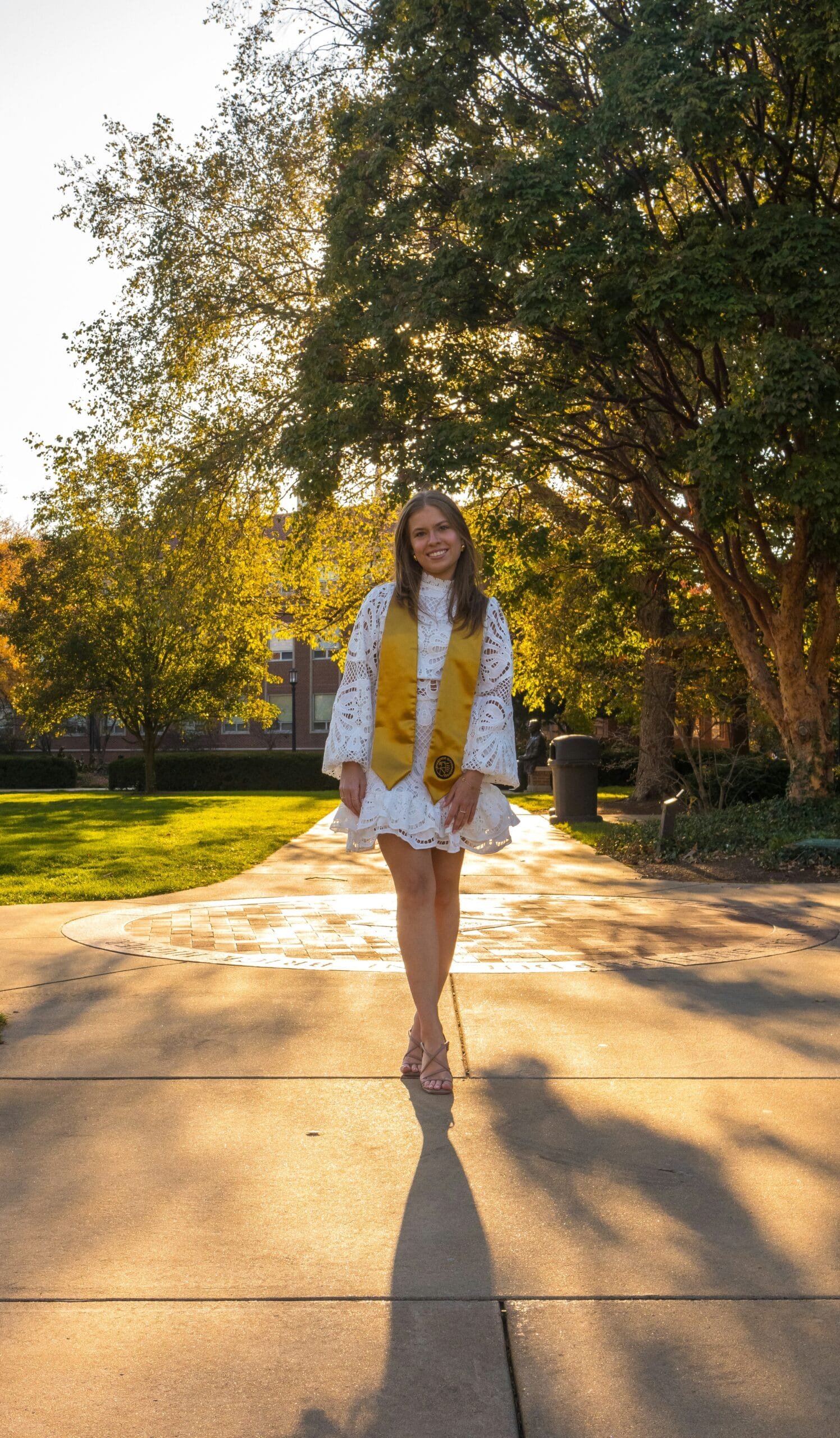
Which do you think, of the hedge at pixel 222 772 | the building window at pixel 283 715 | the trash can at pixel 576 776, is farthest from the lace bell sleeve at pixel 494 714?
the building window at pixel 283 715

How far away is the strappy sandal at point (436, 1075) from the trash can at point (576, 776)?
15.1 metres

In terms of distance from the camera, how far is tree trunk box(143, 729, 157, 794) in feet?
110

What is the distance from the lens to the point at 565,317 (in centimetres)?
1294

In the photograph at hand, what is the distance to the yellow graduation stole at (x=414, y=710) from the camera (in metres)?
4.34

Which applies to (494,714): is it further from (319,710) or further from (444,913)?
(319,710)

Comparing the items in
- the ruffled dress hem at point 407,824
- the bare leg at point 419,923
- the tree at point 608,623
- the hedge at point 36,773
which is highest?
the tree at point 608,623

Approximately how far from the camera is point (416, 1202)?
335 cm

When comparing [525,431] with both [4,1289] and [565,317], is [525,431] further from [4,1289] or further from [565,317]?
[4,1289]

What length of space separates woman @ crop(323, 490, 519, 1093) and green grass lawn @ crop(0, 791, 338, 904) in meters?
5.42

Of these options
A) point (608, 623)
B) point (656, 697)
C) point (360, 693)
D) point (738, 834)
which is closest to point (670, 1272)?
point (360, 693)

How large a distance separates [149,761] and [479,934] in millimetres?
26923

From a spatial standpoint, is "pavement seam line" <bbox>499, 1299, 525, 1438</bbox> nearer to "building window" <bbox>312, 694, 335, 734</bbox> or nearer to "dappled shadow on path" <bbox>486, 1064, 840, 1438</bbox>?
"dappled shadow on path" <bbox>486, 1064, 840, 1438</bbox>

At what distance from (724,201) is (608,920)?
8.55 meters

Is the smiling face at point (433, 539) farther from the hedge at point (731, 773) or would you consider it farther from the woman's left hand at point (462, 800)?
the hedge at point (731, 773)
